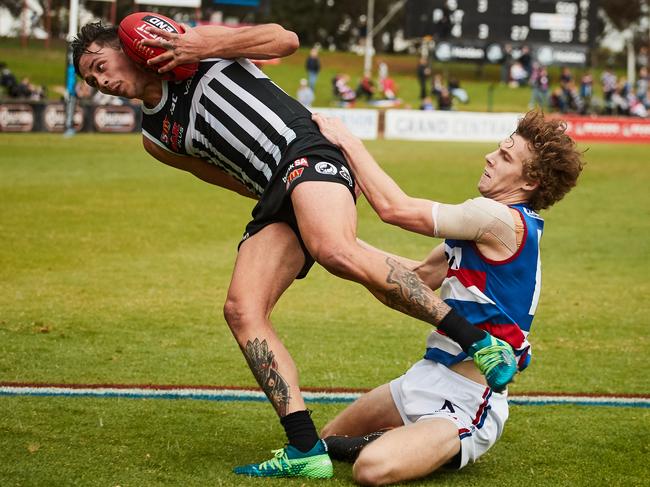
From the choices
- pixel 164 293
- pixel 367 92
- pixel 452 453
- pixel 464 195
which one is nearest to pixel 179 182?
pixel 464 195

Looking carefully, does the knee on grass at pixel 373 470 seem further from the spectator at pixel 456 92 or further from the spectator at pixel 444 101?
the spectator at pixel 456 92

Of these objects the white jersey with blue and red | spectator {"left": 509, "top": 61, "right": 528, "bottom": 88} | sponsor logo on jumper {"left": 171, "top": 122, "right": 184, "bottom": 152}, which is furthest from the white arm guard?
spectator {"left": 509, "top": 61, "right": 528, "bottom": 88}

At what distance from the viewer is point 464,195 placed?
19766 mm

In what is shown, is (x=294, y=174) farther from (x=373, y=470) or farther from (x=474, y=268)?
(x=373, y=470)

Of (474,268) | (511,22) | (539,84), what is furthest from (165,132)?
(539,84)

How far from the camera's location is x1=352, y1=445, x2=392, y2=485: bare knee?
4832mm

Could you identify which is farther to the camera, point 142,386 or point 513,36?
point 513,36

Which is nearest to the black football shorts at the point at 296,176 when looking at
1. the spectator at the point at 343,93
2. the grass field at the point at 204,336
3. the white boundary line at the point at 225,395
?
the grass field at the point at 204,336

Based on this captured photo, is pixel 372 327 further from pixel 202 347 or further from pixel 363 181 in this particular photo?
pixel 363 181

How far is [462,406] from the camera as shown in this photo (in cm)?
518

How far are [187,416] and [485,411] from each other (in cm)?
188

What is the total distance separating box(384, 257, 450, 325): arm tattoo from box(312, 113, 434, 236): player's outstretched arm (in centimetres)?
28

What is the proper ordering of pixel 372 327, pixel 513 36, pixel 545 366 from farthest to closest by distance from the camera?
pixel 513 36 < pixel 372 327 < pixel 545 366

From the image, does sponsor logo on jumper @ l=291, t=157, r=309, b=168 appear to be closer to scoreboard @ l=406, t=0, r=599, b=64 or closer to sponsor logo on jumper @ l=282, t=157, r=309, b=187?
sponsor logo on jumper @ l=282, t=157, r=309, b=187
